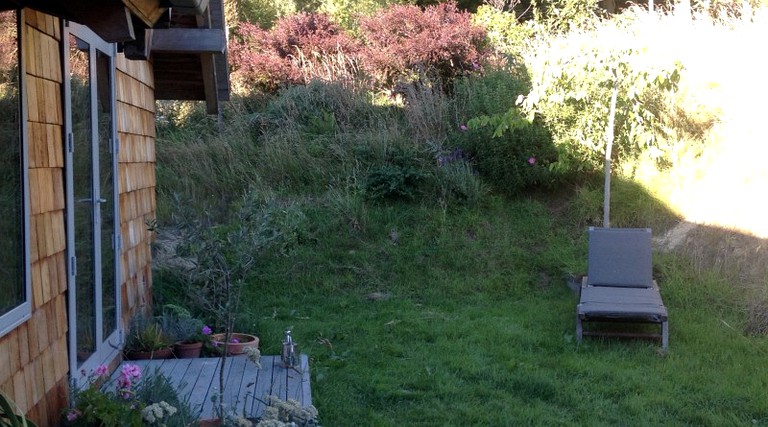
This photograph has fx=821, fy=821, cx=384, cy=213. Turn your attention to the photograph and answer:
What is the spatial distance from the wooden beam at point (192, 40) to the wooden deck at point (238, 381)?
8.06 feet

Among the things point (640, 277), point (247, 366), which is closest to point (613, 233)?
point (640, 277)

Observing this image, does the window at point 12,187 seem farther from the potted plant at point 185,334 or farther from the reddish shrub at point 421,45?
the reddish shrub at point 421,45

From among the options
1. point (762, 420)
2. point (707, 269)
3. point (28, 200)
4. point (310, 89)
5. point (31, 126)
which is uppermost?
point (310, 89)

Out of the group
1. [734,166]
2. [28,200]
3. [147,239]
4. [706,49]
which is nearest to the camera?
[28,200]

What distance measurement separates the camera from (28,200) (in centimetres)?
348

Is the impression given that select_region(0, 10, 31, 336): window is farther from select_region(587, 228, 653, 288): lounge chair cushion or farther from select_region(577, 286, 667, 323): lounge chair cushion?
select_region(587, 228, 653, 288): lounge chair cushion

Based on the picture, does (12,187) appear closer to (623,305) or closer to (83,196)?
(83,196)

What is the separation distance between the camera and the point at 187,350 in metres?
6.01

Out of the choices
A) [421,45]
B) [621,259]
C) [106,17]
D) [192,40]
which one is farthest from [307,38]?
[106,17]

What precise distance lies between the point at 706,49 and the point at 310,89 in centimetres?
587

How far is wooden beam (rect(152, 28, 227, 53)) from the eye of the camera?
6.46 m

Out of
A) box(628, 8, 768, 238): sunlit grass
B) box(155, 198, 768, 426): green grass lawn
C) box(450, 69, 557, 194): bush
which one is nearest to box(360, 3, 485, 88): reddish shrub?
box(450, 69, 557, 194): bush

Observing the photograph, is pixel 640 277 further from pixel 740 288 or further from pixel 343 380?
pixel 343 380

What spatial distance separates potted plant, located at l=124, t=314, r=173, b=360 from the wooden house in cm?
17
